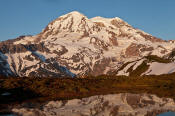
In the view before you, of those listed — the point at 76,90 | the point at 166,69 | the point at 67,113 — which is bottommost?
the point at 67,113

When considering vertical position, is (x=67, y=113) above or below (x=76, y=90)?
below

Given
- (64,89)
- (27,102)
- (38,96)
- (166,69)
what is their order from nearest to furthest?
(27,102), (38,96), (64,89), (166,69)

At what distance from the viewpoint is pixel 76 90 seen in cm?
7850

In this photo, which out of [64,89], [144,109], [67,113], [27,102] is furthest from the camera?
[64,89]

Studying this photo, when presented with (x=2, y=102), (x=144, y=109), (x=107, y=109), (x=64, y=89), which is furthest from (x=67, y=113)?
(x=64, y=89)

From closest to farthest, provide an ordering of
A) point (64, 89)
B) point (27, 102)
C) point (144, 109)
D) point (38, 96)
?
point (144, 109), point (27, 102), point (38, 96), point (64, 89)

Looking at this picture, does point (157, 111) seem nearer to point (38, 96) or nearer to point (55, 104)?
point (55, 104)

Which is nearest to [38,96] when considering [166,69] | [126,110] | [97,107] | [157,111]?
[97,107]

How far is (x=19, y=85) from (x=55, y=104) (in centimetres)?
2536

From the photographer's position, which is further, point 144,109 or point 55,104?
point 55,104

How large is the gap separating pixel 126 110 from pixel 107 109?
332cm

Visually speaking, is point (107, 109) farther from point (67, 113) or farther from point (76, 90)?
point (76, 90)

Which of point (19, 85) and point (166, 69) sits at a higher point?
point (166, 69)

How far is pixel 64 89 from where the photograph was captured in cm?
7744
